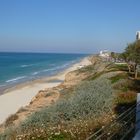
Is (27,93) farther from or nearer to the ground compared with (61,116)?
nearer to the ground

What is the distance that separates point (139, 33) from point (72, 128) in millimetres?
39477

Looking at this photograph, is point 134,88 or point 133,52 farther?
point 133,52

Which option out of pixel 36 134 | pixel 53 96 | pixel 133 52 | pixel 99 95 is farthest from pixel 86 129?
pixel 133 52

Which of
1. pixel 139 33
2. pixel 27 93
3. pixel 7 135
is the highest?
pixel 139 33

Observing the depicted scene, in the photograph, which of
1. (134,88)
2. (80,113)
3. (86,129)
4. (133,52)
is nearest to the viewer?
(86,129)

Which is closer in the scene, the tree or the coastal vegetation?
the coastal vegetation

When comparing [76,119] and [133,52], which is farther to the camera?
[133,52]

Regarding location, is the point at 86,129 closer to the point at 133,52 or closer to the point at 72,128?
the point at 72,128

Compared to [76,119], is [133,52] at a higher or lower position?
higher

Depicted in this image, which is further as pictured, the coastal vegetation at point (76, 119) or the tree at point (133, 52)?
the tree at point (133, 52)

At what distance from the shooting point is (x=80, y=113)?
15.8 metres

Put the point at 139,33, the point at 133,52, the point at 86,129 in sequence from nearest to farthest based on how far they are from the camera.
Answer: the point at 86,129
the point at 133,52
the point at 139,33

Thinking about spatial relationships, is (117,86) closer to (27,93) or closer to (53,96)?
(53,96)

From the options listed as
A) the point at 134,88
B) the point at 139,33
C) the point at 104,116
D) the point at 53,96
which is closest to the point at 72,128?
the point at 104,116
